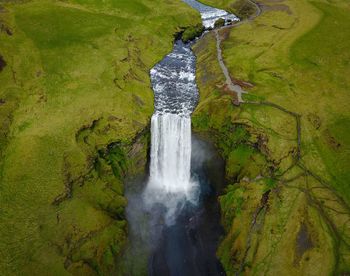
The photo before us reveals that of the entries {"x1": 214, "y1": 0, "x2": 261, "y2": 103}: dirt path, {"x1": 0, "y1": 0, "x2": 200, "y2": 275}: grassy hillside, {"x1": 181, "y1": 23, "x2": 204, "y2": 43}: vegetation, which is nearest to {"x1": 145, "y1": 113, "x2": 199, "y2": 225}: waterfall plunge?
{"x1": 0, "y1": 0, "x2": 200, "y2": 275}: grassy hillside

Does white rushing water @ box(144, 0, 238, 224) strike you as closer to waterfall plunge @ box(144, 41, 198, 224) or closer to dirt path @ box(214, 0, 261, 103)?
waterfall plunge @ box(144, 41, 198, 224)

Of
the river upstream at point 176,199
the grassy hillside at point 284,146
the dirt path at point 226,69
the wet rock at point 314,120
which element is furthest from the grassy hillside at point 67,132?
the wet rock at point 314,120

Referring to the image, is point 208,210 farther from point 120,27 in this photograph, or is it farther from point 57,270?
point 120,27

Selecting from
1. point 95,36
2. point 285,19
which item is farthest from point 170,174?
point 285,19

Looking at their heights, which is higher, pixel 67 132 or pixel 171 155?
pixel 67 132

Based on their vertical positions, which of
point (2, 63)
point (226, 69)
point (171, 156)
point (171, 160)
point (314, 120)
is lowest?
point (171, 160)

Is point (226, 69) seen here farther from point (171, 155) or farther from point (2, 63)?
point (2, 63)

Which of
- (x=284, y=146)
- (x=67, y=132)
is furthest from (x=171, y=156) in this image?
(x=284, y=146)

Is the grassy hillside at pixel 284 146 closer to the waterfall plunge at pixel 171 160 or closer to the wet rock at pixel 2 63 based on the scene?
the waterfall plunge at pixel 171 160
